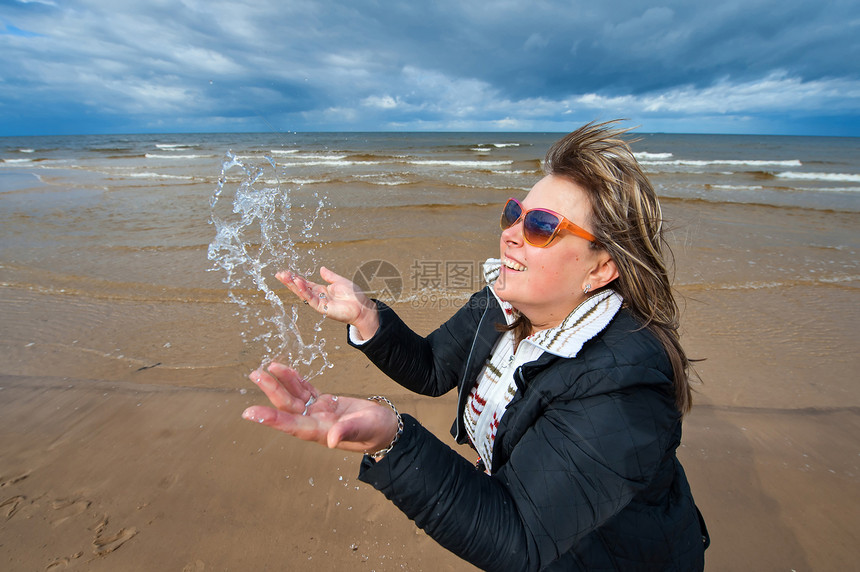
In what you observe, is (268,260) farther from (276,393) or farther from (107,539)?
(276,393)

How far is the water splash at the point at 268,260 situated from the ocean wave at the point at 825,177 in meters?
25.7

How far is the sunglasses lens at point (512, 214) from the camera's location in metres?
1.92

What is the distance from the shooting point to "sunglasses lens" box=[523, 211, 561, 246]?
1727 millimetres

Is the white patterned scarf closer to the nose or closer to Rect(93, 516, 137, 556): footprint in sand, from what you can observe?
the nose

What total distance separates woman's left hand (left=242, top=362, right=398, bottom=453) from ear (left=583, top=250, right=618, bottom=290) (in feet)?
3.31

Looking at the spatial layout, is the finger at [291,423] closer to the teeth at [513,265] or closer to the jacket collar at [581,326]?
the jacket collar at [581,326]

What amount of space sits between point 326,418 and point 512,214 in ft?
4.12

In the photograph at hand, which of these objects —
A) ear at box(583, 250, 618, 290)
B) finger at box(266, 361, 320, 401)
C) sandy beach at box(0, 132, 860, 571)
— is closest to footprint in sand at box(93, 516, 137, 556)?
sandy beach at box(0, 132, 860, 571)

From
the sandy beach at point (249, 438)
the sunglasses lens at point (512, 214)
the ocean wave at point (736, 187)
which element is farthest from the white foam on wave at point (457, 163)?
the sunglasses lens at point (512, 214)

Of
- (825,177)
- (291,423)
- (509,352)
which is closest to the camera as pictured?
(291,423)

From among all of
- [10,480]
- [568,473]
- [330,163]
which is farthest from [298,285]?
[330,163]

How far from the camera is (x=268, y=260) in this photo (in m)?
8.59

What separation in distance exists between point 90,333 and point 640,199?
613 centimetres

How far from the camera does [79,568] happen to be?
2523 mm
